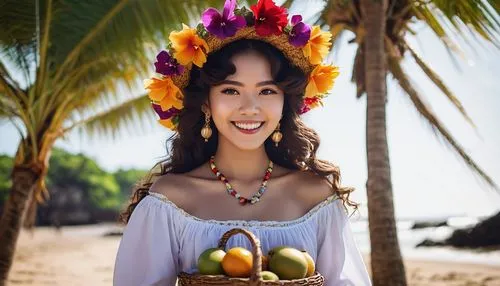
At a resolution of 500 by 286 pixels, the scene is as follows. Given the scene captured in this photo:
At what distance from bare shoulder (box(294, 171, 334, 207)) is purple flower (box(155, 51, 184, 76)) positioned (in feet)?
2.25

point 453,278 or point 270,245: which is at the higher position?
point 270,245

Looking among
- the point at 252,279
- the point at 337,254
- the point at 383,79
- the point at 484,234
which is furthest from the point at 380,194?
the point at 484,234

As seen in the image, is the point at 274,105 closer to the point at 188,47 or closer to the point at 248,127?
the point at 248,127

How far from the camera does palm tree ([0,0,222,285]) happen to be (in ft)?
21.3

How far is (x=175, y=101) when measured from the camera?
256 cm

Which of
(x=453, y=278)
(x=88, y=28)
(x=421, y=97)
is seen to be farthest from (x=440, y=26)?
(x=453, y=278)

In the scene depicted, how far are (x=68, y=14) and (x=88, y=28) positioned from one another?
0.30m

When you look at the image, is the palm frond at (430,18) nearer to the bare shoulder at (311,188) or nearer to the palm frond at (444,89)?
the palm frond at (444,89)

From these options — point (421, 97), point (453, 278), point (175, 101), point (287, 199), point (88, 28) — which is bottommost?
point (453, 278)

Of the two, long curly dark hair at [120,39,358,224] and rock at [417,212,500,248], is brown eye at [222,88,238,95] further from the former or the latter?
rock at [417,212,500,248]

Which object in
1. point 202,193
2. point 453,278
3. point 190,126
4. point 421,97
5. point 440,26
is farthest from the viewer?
point 453,278

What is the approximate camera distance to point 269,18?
237cm

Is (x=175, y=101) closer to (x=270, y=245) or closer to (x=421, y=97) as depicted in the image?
(x=270, y=245)

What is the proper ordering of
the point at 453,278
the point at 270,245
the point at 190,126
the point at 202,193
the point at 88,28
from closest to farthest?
the point at 270,245 → the point at 202,193 → the point at 190,126 → the point at 88,28 → the point at 453,278
